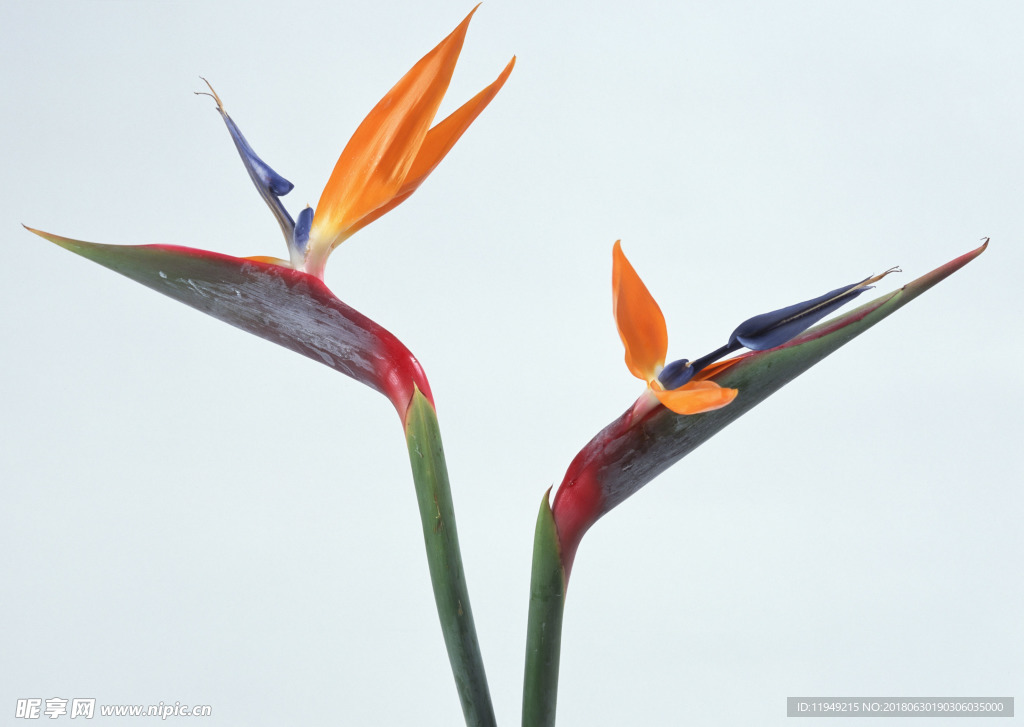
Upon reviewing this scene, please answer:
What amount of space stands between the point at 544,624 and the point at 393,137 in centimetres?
39

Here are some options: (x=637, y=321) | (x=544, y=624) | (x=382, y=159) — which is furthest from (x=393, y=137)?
(x=544, y=624)

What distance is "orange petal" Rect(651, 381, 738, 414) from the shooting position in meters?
0.60

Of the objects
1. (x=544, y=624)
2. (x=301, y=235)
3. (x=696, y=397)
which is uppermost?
(x=301, y=235)

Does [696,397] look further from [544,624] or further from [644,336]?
[544,624]

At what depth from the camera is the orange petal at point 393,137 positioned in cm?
71

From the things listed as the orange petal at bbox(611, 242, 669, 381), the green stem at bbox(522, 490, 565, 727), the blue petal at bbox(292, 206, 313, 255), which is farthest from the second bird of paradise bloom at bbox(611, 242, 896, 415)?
the blue petal at bbox(292, 206, 313, 255)

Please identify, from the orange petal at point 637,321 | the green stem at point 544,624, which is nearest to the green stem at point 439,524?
the green stem at point 544,624

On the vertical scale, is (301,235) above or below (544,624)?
above

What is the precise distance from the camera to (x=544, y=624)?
0.71 m

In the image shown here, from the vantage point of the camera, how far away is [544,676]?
720mm

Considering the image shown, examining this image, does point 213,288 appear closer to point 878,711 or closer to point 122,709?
point 122,709

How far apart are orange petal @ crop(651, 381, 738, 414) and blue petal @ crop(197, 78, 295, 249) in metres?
0.32

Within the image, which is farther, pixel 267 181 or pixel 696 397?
pixel 267 181

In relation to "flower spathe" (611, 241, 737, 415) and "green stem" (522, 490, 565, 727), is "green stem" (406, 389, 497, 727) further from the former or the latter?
"flower spathe" (611, 241, 737, 415)
